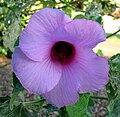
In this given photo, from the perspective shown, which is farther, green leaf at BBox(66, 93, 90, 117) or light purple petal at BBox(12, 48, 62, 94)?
green leaf at BBox(66, 93, 90, 117)

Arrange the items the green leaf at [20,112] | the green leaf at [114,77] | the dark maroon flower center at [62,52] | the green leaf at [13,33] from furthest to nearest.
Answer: the green leaf at [13,33]
the green leaf at [20,112]
the green leaf at [114,77]
the dark maroon flower center at [62,52]

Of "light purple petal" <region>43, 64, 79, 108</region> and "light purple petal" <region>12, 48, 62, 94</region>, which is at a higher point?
"light purple petal" <region>12, 48, 62, 94</region>

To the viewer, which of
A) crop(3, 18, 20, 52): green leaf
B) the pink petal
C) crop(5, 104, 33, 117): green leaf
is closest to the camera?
the pink petal

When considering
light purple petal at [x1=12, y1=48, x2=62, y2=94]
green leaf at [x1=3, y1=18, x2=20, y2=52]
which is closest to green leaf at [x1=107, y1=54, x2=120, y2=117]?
light purple petal at [x1=12, y1=48, x2=62, y2=94]

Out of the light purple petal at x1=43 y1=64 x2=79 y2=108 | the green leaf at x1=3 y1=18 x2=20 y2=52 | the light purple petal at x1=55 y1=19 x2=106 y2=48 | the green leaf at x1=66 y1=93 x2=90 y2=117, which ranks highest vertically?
the light purple petal at x1=55 y1=19 x2=106 y2=48

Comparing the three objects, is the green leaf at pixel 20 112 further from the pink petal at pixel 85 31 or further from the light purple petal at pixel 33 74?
the pink petal at pixel 85 31

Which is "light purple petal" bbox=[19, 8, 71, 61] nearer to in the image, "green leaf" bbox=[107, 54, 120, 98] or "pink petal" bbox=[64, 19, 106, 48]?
"pink petal" bbox=[64, 19, 106, 48]

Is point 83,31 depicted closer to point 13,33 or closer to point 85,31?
point 85,31

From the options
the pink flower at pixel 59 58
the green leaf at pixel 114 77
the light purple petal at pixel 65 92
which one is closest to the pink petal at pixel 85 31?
the pink flower at pixel 59 58
